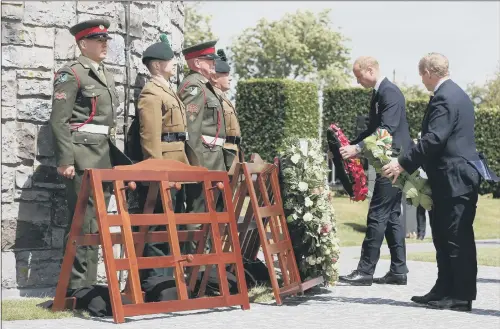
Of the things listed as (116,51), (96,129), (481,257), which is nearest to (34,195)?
(96,129)

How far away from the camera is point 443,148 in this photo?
8.20m

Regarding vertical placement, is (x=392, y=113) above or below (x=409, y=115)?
above

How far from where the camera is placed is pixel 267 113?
27844 mm

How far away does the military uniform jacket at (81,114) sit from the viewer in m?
8.29

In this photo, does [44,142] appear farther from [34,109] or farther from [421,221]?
[421,221]

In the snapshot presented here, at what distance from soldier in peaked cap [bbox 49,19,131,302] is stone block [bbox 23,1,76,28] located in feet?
1.45

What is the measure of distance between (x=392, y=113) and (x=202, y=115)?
5.96 feet

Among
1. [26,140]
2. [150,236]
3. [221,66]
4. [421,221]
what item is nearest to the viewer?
[150,236]

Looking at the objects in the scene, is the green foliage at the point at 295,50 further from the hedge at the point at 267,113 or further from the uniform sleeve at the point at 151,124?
the uniform sleeve at the point at 151,124

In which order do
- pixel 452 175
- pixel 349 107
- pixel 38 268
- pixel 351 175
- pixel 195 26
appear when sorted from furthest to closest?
pixel 195 26 → pixel 349 107 → pixel 351 175 → pixel 38 268 → pixel 452 175

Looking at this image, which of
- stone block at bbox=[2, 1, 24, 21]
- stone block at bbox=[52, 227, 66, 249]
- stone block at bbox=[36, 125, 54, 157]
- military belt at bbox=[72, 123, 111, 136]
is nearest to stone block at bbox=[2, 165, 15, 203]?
stone block at bbox=[36, 125, 54, 157]

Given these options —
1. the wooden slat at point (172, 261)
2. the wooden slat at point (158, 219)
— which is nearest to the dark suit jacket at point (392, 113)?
the wooden slat at point (158, 219)

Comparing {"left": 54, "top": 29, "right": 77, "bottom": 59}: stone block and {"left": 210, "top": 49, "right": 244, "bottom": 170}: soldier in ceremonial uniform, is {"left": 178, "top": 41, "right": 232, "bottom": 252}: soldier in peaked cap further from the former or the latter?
{"left": 54, "top": 29, "right": 77, "bottom": 59}: stone block

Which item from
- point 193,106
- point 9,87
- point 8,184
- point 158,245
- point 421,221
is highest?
point 9,87
